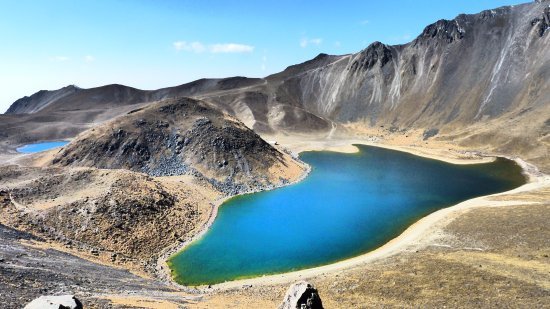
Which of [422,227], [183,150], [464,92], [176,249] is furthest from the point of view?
[464,92]

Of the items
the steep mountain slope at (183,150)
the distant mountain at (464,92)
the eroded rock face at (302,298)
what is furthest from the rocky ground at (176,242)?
the distant mountain at (464,92)

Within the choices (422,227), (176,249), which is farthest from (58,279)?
(422,227)

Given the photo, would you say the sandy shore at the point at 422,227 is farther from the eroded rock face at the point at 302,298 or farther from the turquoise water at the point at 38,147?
the turquoise water at the point at 38,147

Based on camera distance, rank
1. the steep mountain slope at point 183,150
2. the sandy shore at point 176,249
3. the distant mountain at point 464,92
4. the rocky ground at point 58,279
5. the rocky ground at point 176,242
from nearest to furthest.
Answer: the rocky ground at point 58,279, the rocky ground at point 176,242, the sandy shore at point 176,249, the steep mountain slope at point 183,150, the distant mountain at point 464,92

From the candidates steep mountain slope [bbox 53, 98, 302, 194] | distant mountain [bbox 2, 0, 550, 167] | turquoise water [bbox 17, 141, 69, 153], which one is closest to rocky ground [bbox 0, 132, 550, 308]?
steep mountain slope [bbox 53, 98, 302, 194]

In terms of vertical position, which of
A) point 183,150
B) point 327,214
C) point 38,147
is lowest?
point 327,214

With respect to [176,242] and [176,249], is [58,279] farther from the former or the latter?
[176,242]
